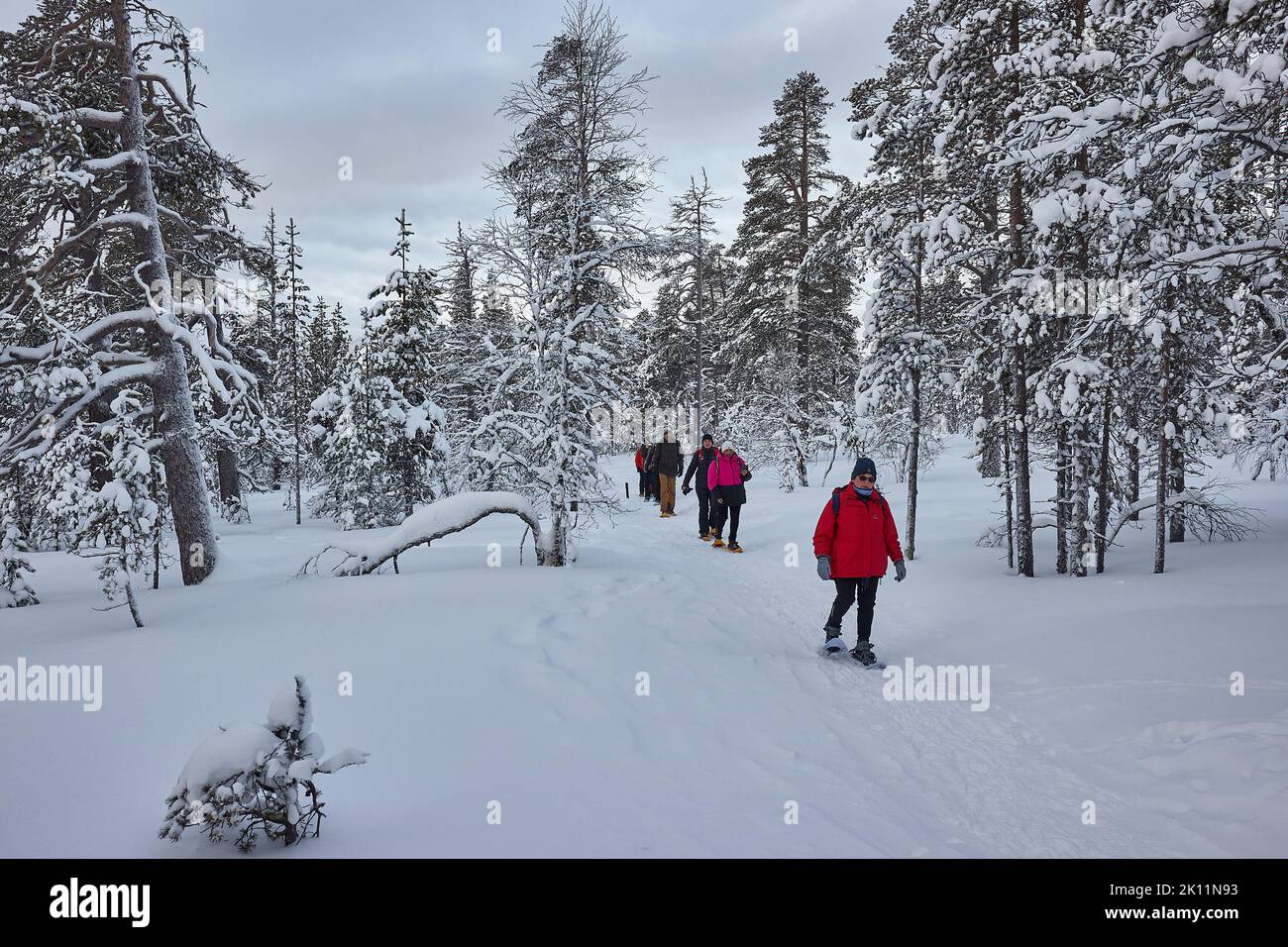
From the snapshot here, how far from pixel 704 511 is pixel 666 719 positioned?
33.9ft

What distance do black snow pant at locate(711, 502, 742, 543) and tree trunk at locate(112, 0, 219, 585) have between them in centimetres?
972

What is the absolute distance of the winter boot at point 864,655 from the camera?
6.89 m

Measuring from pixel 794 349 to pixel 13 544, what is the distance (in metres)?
22.3

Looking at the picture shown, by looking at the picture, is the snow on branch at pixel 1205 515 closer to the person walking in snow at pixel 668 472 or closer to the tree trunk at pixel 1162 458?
the tree trunk at pixel 1162 458

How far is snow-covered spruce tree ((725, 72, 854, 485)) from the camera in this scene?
23.2m

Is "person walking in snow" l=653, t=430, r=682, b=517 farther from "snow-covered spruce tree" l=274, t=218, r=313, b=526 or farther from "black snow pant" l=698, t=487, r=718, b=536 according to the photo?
"snow-covered spruce tree" l=274, t=218, r=313, b=526

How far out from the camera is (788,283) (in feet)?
73.3

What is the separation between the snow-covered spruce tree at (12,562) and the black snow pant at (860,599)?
1039cm

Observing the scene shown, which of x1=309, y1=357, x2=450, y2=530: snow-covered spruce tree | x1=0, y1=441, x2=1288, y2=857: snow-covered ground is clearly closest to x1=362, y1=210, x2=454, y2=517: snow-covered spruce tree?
x1=309, y1=357, x2=450, y2=530: snow-covered spruce tree

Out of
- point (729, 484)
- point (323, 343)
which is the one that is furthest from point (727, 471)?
point (323, 343)

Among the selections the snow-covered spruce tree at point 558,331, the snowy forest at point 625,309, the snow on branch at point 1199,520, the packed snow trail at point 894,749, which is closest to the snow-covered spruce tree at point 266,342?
the snowy forest at point 625,309

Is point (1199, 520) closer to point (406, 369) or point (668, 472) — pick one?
point (668, 472)
